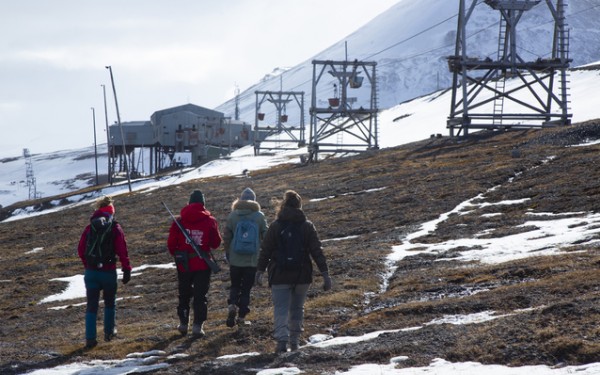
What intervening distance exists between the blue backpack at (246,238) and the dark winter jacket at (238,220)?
3.6 inches

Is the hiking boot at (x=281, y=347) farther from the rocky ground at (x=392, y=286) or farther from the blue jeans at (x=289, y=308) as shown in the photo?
the rocky ground at (x=392, y=286)

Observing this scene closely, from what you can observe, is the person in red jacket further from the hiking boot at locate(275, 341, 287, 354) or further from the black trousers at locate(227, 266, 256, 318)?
the hiking boot at locate(275, 341, 287, 354)

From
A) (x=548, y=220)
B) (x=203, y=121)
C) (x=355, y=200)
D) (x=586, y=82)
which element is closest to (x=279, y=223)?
(x=548, y=220)

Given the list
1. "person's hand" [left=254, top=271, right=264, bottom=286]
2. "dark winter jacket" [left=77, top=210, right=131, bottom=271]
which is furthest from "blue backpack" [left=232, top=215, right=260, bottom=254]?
"dark winter jacket" [left=77, top=210, right=131, bottom=271]

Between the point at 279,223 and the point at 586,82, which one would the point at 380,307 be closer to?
the point at 279,223

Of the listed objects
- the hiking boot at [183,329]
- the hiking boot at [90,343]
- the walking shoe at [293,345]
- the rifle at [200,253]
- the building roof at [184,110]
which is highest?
the building roof at [184,110]

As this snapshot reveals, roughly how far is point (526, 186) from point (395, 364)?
20979mm

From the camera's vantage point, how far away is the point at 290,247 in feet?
41.8

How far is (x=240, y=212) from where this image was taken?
14.1m

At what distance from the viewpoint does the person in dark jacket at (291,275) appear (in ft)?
41.6

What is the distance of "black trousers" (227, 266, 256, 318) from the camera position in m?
14.2

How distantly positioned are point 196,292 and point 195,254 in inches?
24.5

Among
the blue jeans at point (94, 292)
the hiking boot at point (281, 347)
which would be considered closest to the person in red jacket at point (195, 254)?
the blue jeans at point (94, 292)

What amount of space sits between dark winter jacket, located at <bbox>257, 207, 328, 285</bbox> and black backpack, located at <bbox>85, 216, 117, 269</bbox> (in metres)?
2.69
